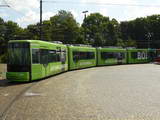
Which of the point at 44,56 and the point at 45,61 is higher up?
the point at 44,56

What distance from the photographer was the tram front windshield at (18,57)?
17.3 metres

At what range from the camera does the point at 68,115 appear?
325 inches

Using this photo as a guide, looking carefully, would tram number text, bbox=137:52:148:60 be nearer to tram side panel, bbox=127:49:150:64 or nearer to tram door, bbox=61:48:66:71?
tram side panel, bbox=127:49:150:64

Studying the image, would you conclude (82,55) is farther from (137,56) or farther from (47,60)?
(137,56)

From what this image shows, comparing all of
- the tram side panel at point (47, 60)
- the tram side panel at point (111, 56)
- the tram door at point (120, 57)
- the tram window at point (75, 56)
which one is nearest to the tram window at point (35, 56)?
the tram side panel at point (47, 60)

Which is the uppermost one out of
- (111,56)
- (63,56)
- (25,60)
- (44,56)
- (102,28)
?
(102,28)

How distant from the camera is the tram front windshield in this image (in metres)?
17.3

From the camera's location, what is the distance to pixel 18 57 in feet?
57.4

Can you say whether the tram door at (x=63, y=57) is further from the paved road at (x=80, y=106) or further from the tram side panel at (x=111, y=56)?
the tram side panel at (x=111, y=56)

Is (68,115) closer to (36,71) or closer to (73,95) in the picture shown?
(73,95)

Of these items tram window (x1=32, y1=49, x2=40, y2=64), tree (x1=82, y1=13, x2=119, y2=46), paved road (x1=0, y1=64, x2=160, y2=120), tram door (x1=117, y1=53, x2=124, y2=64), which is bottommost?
paved road (x1=0, y1=64, x2=160, y2=120)

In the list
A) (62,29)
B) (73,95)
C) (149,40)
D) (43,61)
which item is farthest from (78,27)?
(73,95)

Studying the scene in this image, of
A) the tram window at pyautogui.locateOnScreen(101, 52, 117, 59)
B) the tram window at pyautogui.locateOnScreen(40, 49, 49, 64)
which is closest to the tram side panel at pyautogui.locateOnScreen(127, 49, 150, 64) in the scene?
the tram window at pyautogui.locateOnScreen(101, 52, 117, 59)

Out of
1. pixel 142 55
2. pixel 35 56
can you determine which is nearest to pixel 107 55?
pixel 142 55
